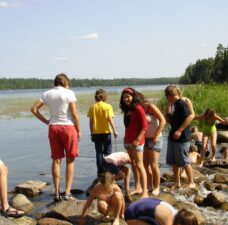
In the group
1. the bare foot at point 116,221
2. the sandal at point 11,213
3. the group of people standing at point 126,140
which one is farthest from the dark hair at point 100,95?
the bare foot at point 116,221

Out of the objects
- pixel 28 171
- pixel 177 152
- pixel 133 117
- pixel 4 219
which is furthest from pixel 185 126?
pixel 28 171

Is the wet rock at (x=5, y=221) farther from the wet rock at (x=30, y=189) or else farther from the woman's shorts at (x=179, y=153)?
the woman's shorts at (x=179, y=153)

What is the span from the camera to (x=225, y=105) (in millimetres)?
20281

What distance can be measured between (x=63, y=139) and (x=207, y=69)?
3275 inches

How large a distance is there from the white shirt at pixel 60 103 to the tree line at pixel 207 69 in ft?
205

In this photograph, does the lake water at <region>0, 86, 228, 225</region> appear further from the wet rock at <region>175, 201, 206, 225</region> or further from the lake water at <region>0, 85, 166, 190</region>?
the wet rock at <region>175, 201, 206, 225</region>

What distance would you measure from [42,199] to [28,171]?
358 centimetres

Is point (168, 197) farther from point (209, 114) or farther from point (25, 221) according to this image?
point (209, 114)

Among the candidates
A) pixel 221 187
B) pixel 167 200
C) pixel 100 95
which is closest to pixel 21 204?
pixel 167 200

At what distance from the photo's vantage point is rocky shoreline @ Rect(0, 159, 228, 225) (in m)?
6.69

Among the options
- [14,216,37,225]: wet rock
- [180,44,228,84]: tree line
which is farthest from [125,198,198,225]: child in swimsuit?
[180,44,228,84]: tree line

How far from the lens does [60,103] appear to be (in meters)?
7.26

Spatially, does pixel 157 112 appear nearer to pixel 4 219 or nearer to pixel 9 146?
pixel 4 219

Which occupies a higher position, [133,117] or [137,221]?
[133,117]
